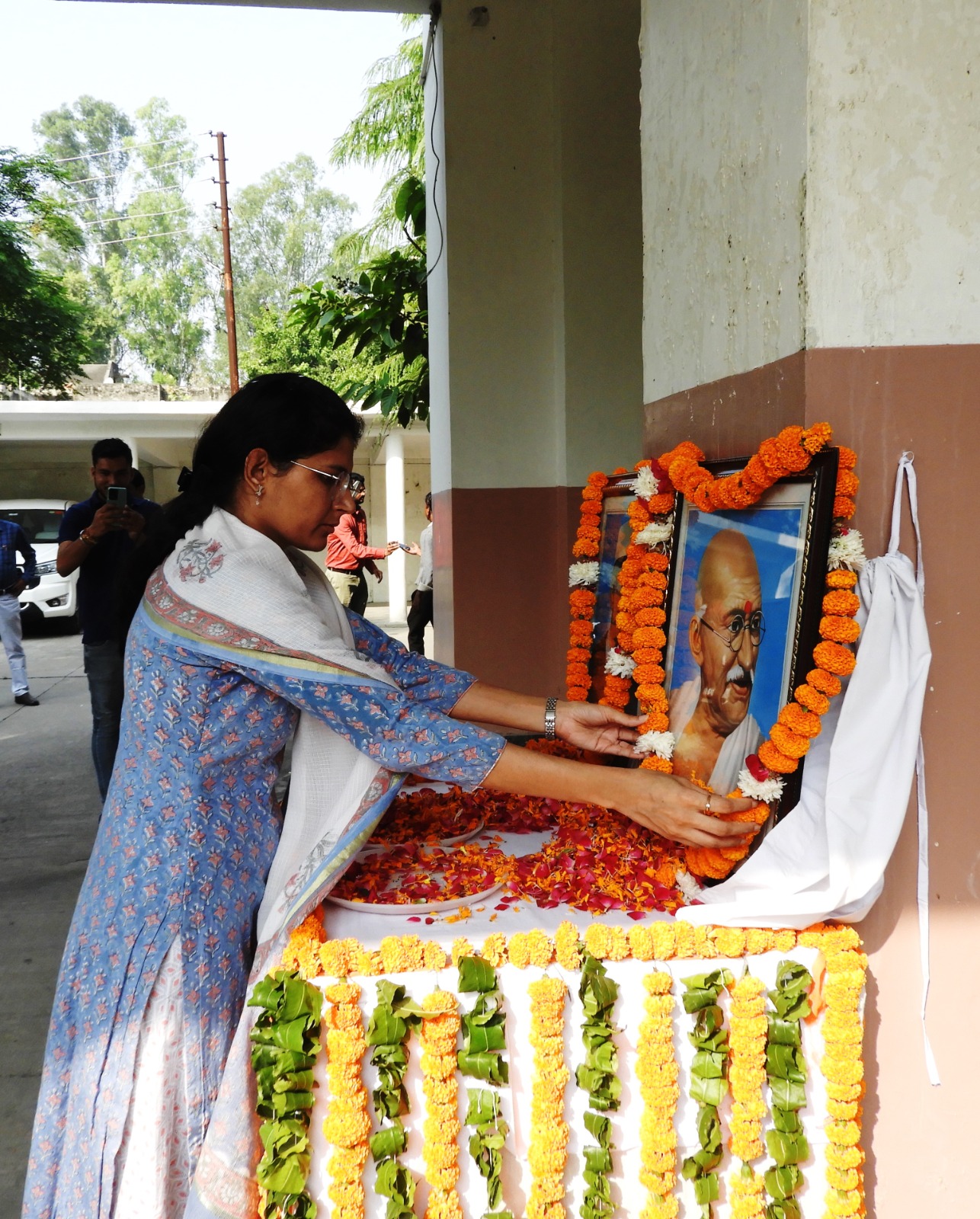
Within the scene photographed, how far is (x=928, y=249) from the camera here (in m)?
1.50

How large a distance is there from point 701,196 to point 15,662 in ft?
24.8

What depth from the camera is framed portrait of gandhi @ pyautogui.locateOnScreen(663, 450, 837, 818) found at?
4.75ft

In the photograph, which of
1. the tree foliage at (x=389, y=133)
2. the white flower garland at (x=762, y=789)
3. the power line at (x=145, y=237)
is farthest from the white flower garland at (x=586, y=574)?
the power line at (x=145, y=237)

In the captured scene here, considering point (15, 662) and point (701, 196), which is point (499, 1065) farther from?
point (15, 662)

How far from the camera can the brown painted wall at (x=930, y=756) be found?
1.50 metres

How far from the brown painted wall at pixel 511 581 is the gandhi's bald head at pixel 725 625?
2.92 meters

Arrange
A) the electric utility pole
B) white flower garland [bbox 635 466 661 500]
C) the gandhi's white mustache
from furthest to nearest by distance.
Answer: the electric utility pole < white flower garland [bbox 635 466 661 500] < the gandhi's white mustache

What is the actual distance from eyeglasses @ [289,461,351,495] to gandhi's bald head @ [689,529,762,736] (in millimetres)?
632

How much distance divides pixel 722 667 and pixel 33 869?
3820 millimetres

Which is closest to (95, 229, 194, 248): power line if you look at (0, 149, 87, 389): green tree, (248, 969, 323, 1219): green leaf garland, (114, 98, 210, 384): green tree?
(114, 98, 210, 384): green tree

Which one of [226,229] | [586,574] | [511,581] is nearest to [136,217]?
[226,229]

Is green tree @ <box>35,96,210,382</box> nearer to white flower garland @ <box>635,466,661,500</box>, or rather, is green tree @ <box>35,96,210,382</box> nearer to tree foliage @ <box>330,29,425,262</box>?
tree foliage @ <box>330,29,425,262</box>

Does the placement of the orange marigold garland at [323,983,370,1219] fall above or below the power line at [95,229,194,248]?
below

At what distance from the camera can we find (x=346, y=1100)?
1.39 metres
